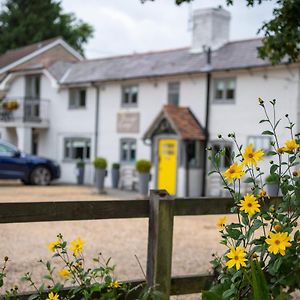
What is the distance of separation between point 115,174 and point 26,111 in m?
6.83

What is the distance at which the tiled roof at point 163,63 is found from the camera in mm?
18156

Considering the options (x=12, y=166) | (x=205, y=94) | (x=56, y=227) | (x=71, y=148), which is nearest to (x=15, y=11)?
(x=71, y=148)

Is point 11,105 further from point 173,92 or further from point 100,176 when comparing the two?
point 173,92

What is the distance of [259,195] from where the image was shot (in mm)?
2826

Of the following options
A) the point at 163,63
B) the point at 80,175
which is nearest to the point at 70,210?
the point at 163,63

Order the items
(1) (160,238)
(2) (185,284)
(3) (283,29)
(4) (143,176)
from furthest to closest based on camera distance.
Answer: (4) (143,176) < (3) (283,29) < (2) (185,284) < (1) (160,238)

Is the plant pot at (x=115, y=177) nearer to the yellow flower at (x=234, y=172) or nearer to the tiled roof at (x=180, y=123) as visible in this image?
the tiled roof at (x=180, y=123)

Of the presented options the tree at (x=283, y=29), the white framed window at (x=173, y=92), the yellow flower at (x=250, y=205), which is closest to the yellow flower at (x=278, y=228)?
the yellow flower at (x=250, y=205)

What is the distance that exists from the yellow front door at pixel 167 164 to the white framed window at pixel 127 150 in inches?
91.1

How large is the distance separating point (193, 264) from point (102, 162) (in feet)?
42.1

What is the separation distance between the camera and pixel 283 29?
6211 millimetres

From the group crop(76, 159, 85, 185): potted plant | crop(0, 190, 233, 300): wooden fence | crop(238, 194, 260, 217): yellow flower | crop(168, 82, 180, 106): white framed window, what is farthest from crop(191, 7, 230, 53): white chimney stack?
crop(238, 194, 260, 217): yellow flower

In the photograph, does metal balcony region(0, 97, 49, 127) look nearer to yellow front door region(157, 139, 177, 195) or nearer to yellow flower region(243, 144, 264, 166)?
yellow front door region(157, 139, 177, 195)

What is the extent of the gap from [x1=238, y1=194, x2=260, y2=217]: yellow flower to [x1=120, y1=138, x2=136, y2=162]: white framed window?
61.9 feet
